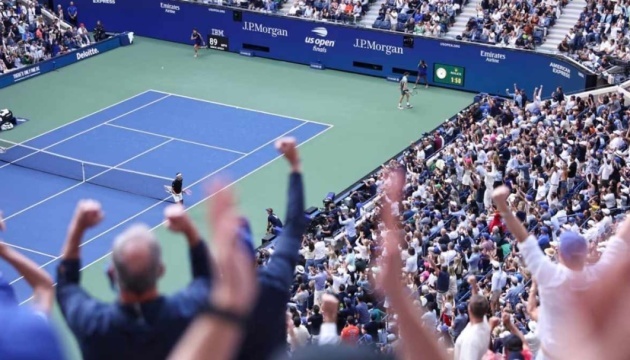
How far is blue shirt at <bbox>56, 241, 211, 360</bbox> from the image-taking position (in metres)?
4.22

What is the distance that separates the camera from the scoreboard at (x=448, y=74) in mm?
39000

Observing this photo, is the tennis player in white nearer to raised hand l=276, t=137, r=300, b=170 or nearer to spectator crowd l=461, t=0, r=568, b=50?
raised hand l=276, t=137, r=300, b=170

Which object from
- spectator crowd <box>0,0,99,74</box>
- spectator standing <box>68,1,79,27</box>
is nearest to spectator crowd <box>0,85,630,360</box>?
spectator crowd <box>0,0,99,74</box>

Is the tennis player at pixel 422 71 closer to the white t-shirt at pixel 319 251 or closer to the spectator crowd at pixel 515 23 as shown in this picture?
the spectator crowd at pixel 515 23

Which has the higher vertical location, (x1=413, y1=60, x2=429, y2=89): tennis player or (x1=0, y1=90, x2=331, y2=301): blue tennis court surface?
(x1=413, y1=60, x2=429, y2=89): tennis player

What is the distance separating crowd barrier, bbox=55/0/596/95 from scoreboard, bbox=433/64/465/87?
40 millimetres

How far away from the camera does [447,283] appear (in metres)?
19.5

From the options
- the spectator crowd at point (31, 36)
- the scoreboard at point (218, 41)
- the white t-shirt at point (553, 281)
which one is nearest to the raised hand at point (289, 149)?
the white t-shirt at point (553, 281)

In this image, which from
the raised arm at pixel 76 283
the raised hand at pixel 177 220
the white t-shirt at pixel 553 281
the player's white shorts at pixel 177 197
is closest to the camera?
the raised hand at pixel 177 220

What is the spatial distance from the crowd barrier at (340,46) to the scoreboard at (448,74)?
0.04 m

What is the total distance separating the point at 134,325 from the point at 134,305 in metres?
0.10

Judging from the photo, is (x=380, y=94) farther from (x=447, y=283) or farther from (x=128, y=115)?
(x=447, y=283)

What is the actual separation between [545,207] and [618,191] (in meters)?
1.66

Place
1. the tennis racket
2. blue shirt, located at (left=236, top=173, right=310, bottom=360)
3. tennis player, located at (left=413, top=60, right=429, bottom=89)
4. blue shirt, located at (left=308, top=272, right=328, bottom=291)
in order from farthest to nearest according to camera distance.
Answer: tennis player, located at (left=413, top=60, right=429, bottom=89)
the tennis racket
blue shirt, located at (left=308, top=272, right=328, bottom=291)
blue shirt, located at (left=236, top=173, right=310, bottom=360)
